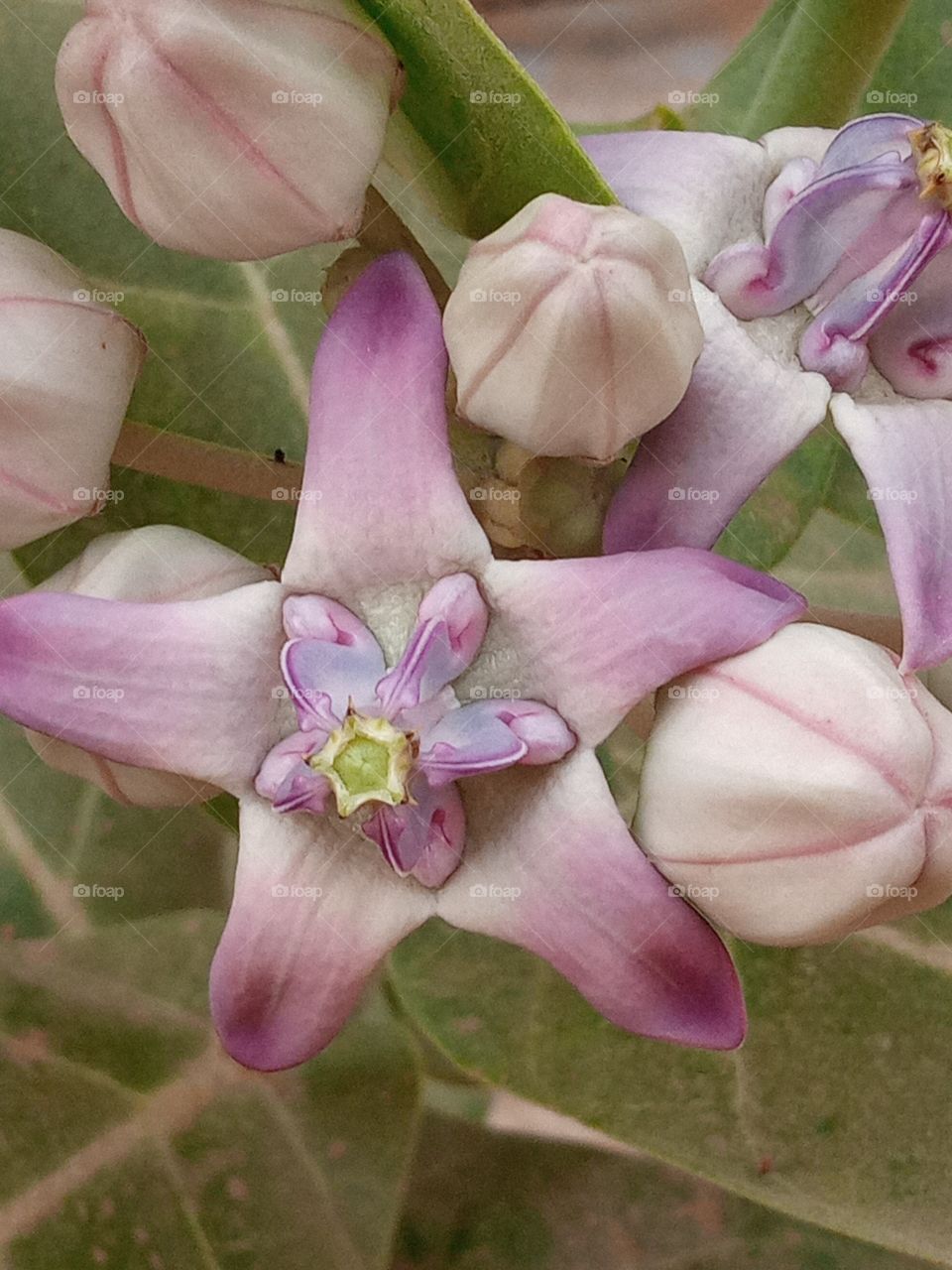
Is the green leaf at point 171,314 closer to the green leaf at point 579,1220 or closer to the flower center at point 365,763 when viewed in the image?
the flower center at point 365,763

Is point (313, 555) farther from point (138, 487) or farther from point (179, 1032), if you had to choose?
point (179, 1032)

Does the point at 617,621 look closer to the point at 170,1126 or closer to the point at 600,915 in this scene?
the point at 600,915

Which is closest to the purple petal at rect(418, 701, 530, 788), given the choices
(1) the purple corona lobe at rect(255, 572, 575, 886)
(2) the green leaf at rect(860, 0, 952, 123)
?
(1) the purple corona lobe at rect(255, 572, 575, 886)

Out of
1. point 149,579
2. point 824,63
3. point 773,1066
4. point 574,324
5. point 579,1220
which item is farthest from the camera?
point 579,1220

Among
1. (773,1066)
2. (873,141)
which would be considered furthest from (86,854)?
(873,141)

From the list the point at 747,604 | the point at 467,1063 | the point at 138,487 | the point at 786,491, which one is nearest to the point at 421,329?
the point at 747,604

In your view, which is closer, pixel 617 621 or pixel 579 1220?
pixel 617 621

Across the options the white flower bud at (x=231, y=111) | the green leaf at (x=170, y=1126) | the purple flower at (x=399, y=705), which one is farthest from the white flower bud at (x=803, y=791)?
the green leaf at (x=170, y=1126)
